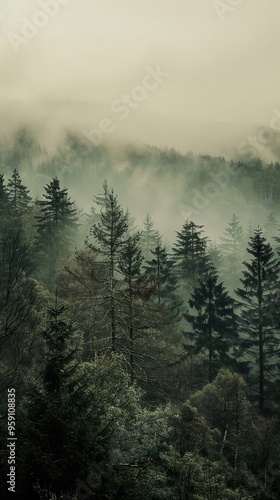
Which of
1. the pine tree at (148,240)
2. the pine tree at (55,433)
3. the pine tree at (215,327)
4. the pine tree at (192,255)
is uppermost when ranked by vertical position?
the pine tree at (148,240)

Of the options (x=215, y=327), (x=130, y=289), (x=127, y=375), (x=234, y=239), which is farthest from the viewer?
(x=234, y=239)

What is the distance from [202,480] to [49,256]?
29.0m

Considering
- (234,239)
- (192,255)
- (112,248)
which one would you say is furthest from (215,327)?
(234,239)

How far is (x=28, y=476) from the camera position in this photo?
9.23 metres

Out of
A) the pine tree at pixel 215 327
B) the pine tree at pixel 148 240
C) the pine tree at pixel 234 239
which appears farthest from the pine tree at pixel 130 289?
the pine tree at pixel 234 239

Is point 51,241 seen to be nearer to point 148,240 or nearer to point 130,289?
point 130,289

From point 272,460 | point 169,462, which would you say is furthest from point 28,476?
point 272,460

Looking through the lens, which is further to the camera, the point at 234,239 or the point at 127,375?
the point at 234,239

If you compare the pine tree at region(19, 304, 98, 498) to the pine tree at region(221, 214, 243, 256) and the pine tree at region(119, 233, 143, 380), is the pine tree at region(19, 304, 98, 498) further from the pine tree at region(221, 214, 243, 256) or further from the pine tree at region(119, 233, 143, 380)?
the pine tree at region(221, 214, 243, 256)

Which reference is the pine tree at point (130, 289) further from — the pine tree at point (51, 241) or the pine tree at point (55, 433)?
the pine tree at point (51, 241)

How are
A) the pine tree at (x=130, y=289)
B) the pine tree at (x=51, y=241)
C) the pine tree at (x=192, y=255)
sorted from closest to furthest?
1. the pine tree at (x=130, y=289)
2. the pine tree at (x=51, y=241)
3. the pine tree at (x=192, y=255)

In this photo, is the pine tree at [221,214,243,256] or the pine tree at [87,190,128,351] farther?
the pine tree at [221,214,243,256]

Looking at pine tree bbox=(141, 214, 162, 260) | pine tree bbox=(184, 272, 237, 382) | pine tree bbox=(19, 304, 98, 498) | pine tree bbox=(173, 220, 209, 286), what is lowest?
pine tree bbox=(19, 304, 98, 498)

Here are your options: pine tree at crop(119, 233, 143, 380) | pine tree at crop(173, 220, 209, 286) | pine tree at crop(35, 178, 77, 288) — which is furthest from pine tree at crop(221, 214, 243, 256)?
pine tree at crop(119, 233, 143, 380)
